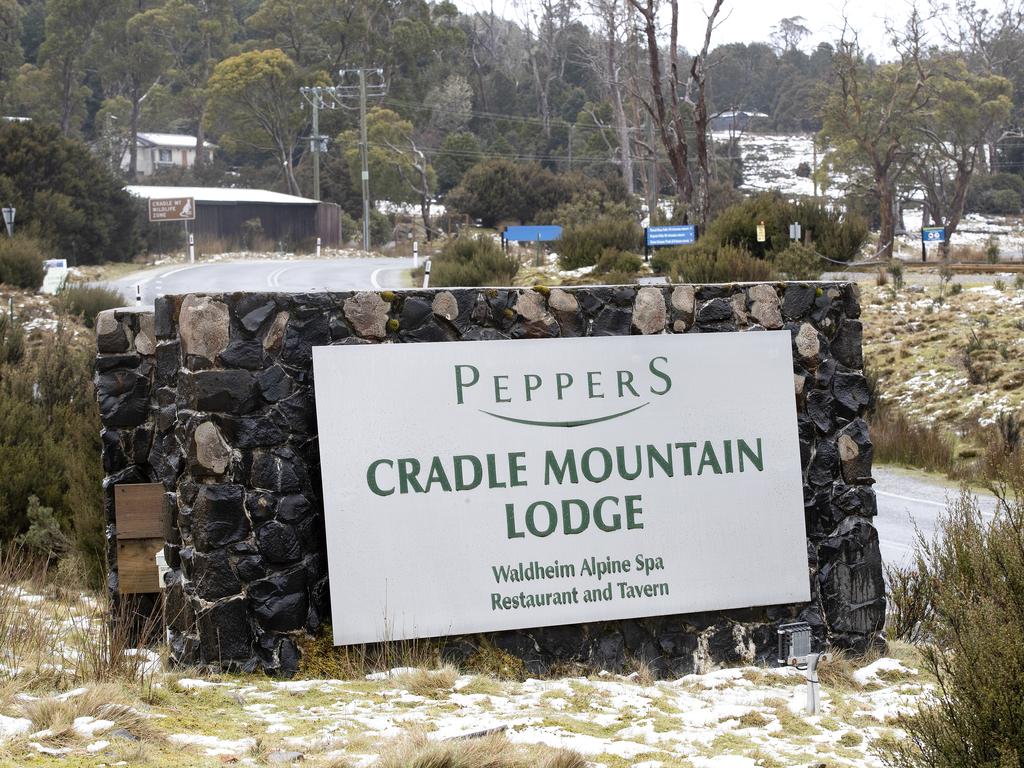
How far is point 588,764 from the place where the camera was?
169 inches

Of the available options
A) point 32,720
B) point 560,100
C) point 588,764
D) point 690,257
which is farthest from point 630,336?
point 560,100

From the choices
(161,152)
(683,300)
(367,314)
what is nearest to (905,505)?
(683,300)

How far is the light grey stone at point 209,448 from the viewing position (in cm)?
566

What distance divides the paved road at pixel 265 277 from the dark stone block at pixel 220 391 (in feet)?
65.3

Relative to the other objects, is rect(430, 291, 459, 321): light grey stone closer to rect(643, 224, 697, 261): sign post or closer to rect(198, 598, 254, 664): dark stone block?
rect(198, 598, 254, 664): dark stone block

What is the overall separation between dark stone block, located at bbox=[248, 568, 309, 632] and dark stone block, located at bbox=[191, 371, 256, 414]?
0.81 metres

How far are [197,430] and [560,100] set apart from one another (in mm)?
79031

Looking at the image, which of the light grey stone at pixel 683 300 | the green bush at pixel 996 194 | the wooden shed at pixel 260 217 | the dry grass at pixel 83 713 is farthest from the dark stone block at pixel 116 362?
the green bush at pixel 996 194

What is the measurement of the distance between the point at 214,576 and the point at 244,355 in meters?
1.03

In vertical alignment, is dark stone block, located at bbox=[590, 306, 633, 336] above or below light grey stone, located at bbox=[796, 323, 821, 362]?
above

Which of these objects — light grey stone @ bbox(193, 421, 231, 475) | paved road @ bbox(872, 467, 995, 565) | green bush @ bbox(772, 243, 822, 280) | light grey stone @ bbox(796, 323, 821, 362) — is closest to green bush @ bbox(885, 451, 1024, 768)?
light grey stone @ bbox(796, 323, 821, 362)

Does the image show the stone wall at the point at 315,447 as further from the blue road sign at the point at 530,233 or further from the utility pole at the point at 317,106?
the utility pole at the point at 317,106

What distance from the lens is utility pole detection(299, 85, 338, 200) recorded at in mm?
58969

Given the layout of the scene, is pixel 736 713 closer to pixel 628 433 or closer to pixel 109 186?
pixel 628 433
